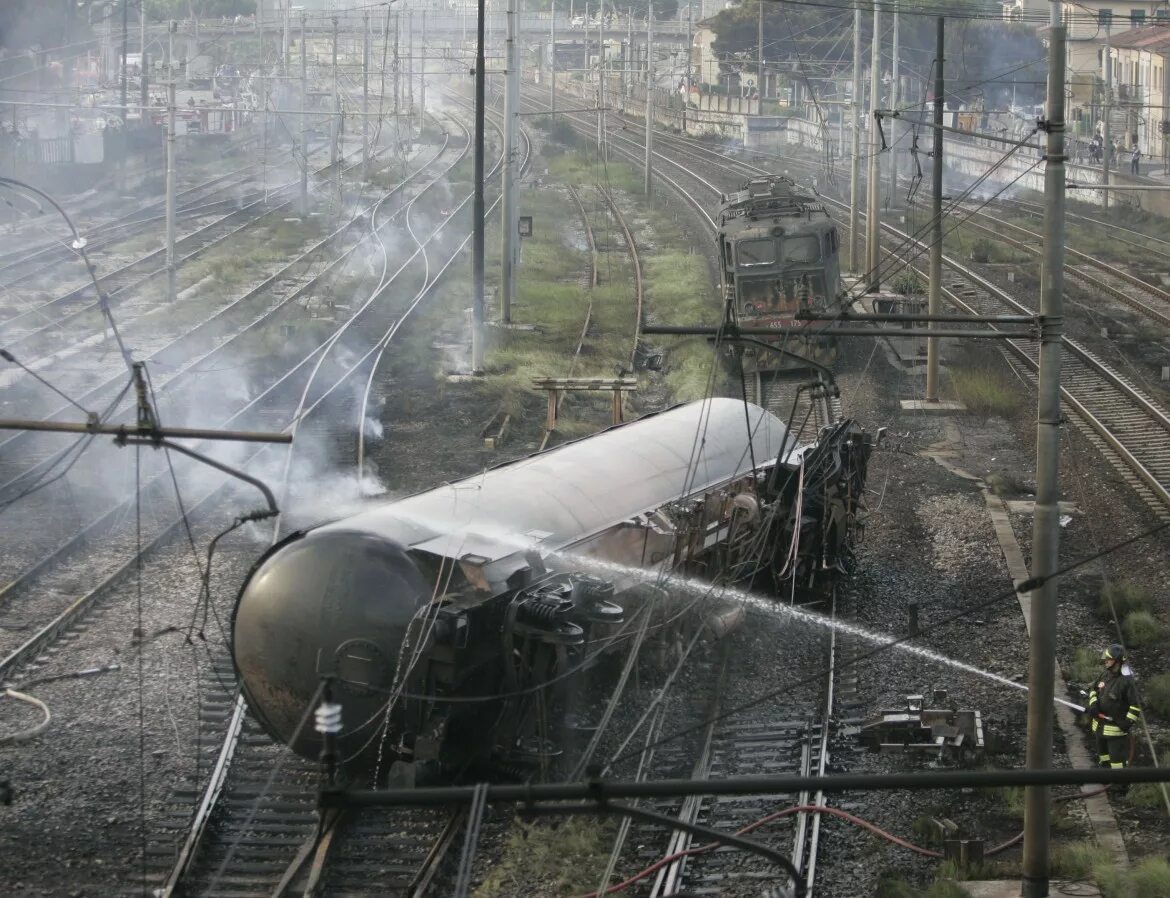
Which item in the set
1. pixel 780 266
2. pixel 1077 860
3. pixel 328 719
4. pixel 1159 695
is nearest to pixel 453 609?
pixel 1077 860


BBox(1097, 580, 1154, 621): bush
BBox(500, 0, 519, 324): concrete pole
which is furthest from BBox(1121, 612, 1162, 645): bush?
BBox(500, 0, 519, 324): concrete pole

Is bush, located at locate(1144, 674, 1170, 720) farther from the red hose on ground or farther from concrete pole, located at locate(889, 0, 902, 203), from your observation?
concrete pole, located at locate(889, 0, 902, 203)

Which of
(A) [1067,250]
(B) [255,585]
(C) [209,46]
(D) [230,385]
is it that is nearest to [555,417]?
(D) [230,385]

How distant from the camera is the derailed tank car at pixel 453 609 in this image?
1105cm

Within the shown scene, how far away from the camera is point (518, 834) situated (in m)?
11.1

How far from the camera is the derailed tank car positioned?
11.0 metres

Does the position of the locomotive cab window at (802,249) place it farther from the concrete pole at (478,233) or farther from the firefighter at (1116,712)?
the firefighter at (1116,712)

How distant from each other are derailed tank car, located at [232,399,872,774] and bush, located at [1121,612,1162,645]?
500 cm

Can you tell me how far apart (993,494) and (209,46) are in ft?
236

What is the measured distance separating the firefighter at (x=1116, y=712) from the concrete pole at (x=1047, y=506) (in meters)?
2.55

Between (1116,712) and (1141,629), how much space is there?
3.67 m

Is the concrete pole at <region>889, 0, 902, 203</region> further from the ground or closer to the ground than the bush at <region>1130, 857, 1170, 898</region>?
further from the ground

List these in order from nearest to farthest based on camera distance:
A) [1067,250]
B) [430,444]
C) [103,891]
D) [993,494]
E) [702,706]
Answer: [103,891] < [702,706] < [993,494] < [430,444] < [1067,250]

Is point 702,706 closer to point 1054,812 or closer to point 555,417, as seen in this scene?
point 1054,812
